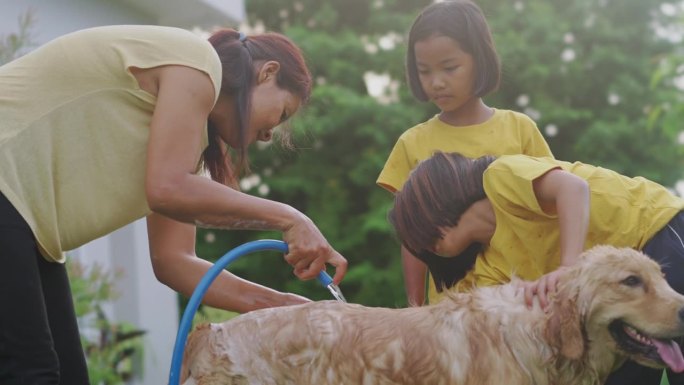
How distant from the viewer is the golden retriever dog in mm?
3557

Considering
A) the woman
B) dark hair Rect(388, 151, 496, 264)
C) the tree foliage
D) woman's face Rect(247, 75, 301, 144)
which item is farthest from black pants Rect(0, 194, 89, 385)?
the tree foliage

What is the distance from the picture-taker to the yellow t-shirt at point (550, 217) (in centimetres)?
425

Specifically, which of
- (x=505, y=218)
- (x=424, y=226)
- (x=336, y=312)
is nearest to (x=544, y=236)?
(x=505, y=218)

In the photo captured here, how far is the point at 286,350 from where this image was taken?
143 inches

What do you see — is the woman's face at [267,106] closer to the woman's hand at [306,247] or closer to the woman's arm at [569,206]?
the woman's hand at [306,247]

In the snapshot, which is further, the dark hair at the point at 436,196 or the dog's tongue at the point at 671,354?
the dark hair at the point at 436,196

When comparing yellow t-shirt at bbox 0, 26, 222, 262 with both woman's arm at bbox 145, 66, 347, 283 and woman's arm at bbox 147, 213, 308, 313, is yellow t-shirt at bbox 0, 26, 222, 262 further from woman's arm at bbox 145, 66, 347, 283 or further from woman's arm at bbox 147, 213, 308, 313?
woman's arm at bbox 147, 213, 308, 313

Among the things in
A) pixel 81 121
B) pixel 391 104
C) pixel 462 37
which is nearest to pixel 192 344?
pixel 81 121

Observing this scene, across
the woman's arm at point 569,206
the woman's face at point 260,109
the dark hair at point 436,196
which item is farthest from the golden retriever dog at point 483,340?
the dark hair at point 436,196

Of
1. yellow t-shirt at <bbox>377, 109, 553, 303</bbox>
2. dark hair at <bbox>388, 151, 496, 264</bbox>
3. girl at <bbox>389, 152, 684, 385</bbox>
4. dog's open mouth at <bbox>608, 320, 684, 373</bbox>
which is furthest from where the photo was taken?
yellow t-shirt at <bbox>377, 109, 553, 303</bbox>

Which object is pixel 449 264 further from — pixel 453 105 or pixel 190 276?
pixel 190 276

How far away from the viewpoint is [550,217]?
4.26m

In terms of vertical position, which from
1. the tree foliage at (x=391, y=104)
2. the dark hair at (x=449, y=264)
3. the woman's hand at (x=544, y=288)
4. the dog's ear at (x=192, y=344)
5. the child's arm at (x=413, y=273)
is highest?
the woman's hand at (x=544, y=288)

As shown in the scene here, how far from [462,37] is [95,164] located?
232 cm
